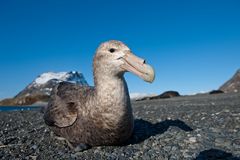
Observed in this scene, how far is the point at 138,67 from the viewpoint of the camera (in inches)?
235

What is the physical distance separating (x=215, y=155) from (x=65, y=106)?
320 centimetres

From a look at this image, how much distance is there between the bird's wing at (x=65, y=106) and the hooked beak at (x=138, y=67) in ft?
4.39

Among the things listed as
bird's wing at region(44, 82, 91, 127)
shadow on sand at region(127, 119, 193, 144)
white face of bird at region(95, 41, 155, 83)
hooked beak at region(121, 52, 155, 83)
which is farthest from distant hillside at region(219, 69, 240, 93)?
hooked beak at region(121, 52, 155, 83)

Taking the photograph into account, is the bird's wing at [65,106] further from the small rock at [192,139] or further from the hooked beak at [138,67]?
the small rock at [192,139]

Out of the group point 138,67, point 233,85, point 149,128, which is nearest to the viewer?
point 138,67

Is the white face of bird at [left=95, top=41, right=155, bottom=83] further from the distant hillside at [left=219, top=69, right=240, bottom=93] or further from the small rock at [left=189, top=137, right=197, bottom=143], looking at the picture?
the distant hillside at [left=219, top=69, right=240, bottom=93]

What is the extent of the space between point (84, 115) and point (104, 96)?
65cm

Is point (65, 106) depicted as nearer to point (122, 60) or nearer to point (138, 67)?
point (122, 60)

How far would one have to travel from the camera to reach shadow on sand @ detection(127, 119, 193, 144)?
24.1 feet

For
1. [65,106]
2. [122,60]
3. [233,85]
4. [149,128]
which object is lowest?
[149,128]

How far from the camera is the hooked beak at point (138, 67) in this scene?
19.0 ft

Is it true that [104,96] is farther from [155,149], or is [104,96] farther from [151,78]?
[155,149]

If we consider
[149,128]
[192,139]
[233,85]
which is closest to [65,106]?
[149,128]

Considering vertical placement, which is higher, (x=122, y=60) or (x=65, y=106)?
(x=122, y=60)
